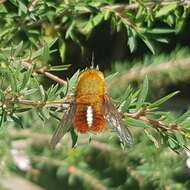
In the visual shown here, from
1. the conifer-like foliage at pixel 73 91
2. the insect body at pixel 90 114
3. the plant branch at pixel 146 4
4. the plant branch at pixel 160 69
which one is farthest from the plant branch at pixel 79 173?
the insect body at pixel 90 114

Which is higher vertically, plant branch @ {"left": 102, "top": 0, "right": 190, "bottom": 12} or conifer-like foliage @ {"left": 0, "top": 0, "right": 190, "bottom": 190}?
plant branch @ {"left": 102, "top": 0, "right": 190, "bottom": 12}

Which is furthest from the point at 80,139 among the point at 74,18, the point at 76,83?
the point at 76,83

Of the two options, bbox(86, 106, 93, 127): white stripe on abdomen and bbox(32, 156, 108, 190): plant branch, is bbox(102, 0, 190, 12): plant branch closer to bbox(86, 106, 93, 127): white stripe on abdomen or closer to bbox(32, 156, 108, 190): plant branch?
bbox(86, 106, 93, 127): white stripe on abdomen

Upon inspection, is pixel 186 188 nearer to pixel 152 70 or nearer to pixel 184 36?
pixel 152 70

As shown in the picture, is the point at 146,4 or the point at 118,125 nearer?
the point at 118,125

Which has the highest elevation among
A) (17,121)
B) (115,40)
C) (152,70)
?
(17,121)

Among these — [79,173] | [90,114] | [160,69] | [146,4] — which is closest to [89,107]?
[90,114]

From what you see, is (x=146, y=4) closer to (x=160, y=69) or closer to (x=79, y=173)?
(x=160, y=69)

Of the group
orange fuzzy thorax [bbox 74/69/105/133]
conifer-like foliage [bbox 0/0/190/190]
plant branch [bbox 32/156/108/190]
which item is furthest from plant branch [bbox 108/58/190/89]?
orange fuzzy thorax [bbox 74/69/105/133]
